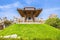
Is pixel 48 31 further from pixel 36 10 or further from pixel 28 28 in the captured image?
pixel 36 10

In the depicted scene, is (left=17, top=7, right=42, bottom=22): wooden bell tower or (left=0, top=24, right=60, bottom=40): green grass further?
(left=17, top=7, right=42, bottom=22): wooden bell tower

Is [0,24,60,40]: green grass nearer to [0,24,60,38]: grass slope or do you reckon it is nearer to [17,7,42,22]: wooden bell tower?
[0,24,60,38]: grass slope

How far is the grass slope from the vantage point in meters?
44.3

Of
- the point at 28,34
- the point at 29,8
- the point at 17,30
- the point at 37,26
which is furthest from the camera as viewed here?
the point at 29,8

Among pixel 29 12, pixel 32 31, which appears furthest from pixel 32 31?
pixel 29 12

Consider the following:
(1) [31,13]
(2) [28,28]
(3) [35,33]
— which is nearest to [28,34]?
(3) [35,33]

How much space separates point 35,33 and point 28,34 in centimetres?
194

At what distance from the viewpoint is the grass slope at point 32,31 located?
44.3 meters

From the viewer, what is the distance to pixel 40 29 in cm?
4931

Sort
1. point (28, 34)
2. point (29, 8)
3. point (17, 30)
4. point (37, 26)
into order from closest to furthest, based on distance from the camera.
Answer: point (28, 34)
point (17, 30)
point (37, 26)
point (29, 8)

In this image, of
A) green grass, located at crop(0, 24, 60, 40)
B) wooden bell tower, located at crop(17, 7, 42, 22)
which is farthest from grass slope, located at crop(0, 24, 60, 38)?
wooden bell tower, located at crop(17, 7, 42, 22)

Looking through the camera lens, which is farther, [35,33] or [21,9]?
[21,9]

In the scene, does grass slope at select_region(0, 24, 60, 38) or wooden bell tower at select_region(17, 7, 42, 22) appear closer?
grass slope at select_region(0, 24, 60, 38)

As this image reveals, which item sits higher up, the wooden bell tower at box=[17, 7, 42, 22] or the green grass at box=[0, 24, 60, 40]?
the wooden bell tower at box=[17, 7, 42, 22]
